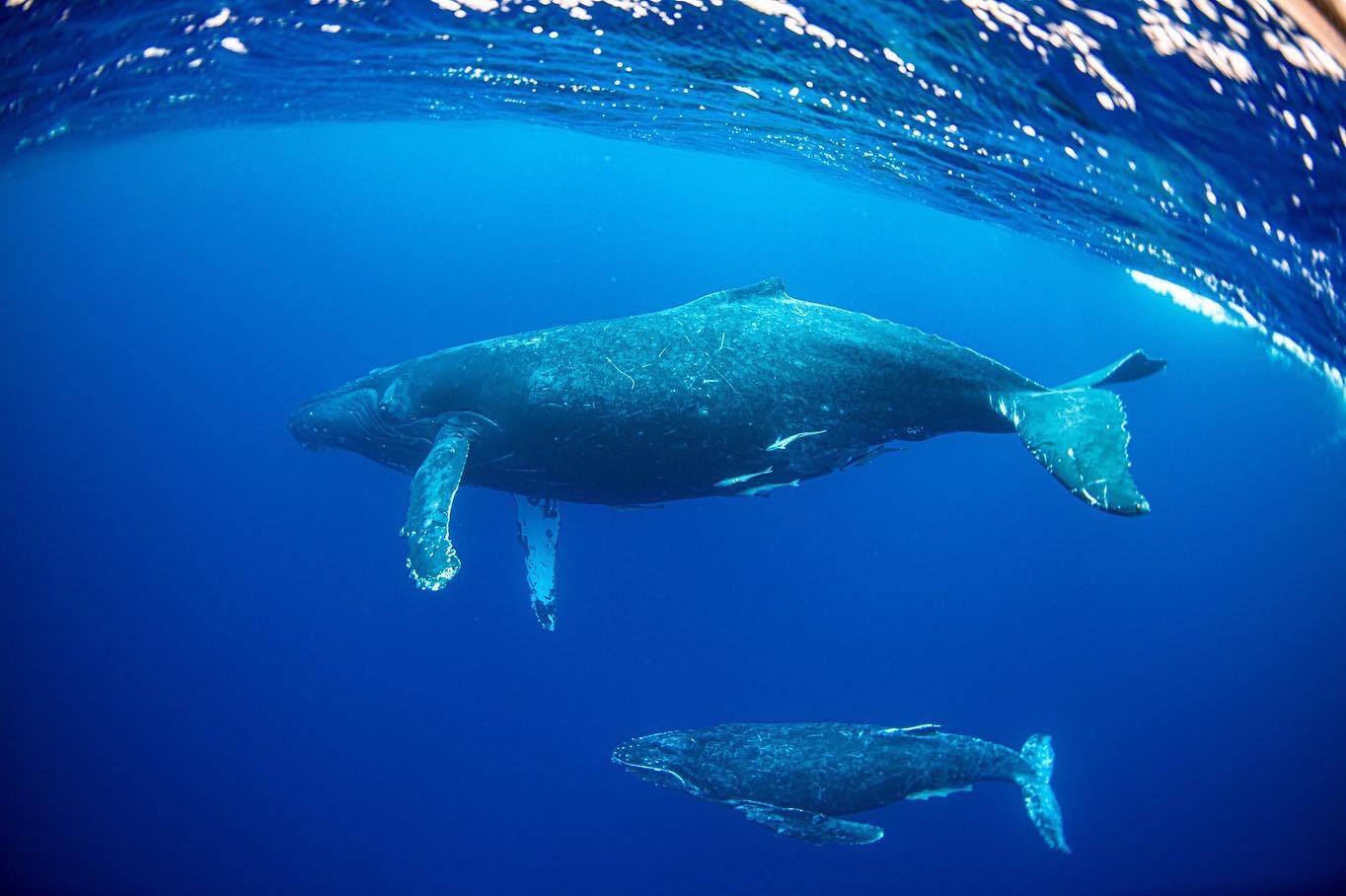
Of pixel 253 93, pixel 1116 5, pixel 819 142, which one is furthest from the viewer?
pixel 253 93

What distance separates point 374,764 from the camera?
21984mm

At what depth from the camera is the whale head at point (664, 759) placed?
32.7 feet

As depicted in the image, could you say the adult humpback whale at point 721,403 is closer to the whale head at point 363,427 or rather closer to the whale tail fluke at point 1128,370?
the whale tail fluke at point 1128,370

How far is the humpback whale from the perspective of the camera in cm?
977

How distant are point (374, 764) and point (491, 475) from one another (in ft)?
55.9

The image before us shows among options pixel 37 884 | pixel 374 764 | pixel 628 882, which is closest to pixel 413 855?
pixel 374 764

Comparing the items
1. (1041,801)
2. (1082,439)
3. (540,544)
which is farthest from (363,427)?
(1041,801)

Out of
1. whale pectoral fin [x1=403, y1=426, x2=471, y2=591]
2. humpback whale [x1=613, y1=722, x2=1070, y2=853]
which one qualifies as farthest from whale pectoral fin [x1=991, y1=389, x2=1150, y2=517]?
whale pectoral fin [x1=403, y1=426, x2=471, y2=591]

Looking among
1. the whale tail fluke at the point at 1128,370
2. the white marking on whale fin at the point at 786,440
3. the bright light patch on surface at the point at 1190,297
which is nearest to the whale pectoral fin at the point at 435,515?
the white marking on whale fin at the point at 786,440

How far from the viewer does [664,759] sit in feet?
33.8

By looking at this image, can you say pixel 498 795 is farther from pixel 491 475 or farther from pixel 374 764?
pixel 491 475

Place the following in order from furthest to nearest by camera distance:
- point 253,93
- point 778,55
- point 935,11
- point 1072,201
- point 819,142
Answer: point 253,93 → point 819,142 → point 1072,201 → point 778,55 → point 935,11

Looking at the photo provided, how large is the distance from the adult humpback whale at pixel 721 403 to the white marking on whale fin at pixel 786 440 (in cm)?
1

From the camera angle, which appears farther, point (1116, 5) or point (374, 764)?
point (374, 764)
